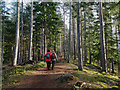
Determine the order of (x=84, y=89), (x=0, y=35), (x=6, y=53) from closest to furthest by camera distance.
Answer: (x=84, y=89) → (x=0, y=35) → (x=6, y=53)

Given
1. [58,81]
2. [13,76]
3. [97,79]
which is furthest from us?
[13,76]

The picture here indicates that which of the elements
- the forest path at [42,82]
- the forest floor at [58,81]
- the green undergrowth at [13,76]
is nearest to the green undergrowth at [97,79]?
the forest floor at [58,81]

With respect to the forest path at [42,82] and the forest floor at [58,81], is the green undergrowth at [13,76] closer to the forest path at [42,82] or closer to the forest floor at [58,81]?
the forest floor at [58,81]

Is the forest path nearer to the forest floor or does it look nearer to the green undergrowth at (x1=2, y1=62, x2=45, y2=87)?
the forest floor

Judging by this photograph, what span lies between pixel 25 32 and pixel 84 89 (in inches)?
811

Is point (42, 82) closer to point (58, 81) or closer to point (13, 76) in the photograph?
point (58, 81)

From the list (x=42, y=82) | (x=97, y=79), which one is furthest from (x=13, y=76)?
(x=97, y=79)

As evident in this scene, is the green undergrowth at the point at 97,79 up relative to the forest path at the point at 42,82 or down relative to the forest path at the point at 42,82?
down

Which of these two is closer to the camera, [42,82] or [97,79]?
[42,82]

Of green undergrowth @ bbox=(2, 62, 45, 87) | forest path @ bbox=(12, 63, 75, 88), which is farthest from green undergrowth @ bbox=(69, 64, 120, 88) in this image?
green undergrowth @ bbox=(2, 62, 45, 87)

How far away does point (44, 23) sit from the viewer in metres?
16.3

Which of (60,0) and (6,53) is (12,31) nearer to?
(6,53)

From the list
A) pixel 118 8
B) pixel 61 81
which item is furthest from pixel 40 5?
pixel 61 81

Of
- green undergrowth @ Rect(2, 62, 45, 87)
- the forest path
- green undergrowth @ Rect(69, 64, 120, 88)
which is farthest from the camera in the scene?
green undergrowth @ Rect(2, 62, 45, 87)
